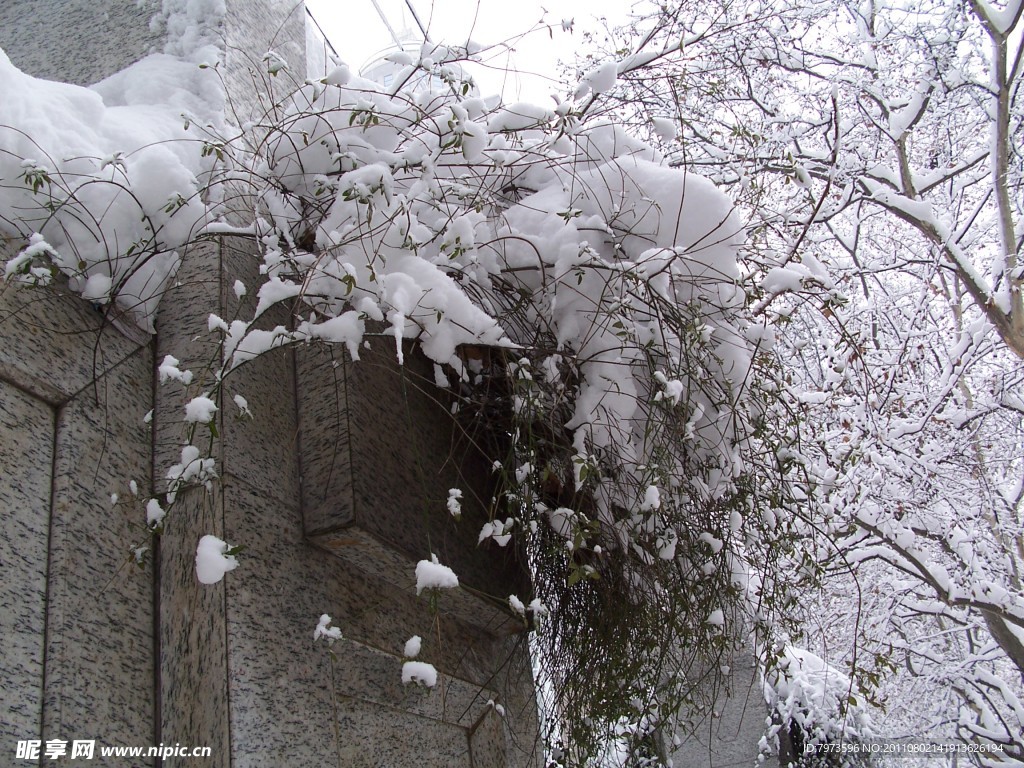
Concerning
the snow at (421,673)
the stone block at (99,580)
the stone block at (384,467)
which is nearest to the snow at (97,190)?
the stone block at (99,580)

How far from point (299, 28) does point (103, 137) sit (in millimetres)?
1050

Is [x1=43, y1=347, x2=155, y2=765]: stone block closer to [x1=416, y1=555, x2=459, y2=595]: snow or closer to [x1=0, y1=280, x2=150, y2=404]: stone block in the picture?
[x1=0, y1=280, x2=150, y2=404]: stone block

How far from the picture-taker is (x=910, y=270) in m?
6.30

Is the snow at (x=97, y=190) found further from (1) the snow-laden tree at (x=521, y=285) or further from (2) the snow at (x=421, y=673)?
(2) the snow at (x=421, y=673)

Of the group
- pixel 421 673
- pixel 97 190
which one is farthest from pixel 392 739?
pixel 97 190

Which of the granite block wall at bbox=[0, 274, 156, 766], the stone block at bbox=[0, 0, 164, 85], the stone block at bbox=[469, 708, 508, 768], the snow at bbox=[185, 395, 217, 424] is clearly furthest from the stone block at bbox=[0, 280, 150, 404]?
the stone block at bbox=[469, 708, 508, 768]

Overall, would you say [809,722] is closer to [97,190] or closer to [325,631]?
[325,631]

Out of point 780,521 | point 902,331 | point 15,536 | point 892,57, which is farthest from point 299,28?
point 902,331

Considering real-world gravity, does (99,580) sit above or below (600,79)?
below

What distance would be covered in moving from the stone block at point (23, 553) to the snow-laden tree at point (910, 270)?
12.8ft

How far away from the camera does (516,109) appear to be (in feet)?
5.77

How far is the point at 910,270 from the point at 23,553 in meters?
6.64

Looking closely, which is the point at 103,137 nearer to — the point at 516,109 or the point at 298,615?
the point at 516,109

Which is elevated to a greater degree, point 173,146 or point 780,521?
point 173,146
